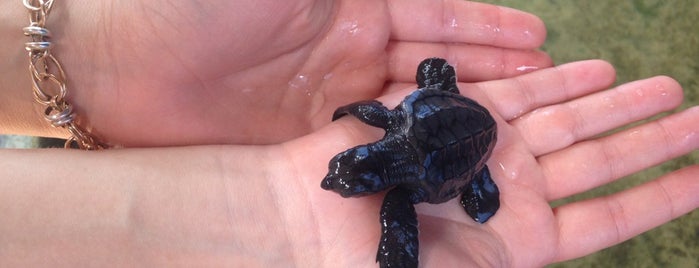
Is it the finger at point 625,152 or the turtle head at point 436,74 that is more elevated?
the turtle head at point 436,74

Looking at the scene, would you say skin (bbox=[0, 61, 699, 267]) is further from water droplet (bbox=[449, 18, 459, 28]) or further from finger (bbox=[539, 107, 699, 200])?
water droplet (bbox=[449, 18, 459, 28])

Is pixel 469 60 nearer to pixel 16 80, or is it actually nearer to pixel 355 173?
pixel 355 173

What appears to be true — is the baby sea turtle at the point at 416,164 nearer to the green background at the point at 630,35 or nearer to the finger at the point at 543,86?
the finger at the point at 543,86

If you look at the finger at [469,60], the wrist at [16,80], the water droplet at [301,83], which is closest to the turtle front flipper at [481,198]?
the finger at [469,60]

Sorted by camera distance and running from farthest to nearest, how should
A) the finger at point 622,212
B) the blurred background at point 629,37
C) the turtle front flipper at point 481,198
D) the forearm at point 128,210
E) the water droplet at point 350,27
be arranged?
1. the blurred background at point 629,37
2. the water droplet at point 350,27
3. the finger at point 622,212
4. the turtle front flipper at point 481,198
5. the forearm at point 128,210

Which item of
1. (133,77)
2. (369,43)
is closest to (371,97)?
(369,43)

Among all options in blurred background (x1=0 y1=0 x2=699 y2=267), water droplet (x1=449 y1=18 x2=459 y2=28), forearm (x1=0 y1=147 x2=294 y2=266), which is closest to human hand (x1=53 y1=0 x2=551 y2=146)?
water droplet (x1=449 y1=18 x2=459 y2=28)

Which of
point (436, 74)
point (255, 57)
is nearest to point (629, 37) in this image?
point (436, 74)
